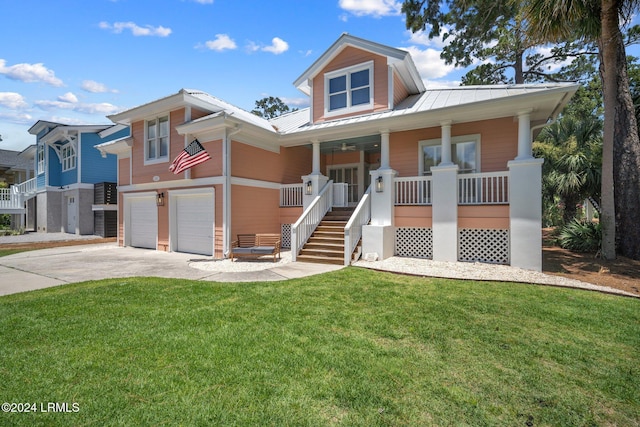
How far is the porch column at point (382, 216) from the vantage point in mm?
9109

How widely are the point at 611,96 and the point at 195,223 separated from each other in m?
14.0

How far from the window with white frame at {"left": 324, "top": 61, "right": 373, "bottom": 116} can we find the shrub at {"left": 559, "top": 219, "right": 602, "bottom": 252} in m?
8.68

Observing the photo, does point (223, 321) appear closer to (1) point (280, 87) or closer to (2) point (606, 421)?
(2) point (606, 421)

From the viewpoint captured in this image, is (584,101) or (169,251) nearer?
(169,251)

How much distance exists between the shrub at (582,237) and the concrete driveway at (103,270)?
8887 mm

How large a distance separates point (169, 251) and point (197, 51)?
765 cm

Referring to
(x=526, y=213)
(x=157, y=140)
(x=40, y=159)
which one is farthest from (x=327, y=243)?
(x=40, y=159)

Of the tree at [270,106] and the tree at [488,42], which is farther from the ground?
the tree at [270,106]

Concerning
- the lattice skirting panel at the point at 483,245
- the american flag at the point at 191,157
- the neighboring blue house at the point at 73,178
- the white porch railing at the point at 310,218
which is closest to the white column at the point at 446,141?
the lattice skirting panel at the point at 483,245

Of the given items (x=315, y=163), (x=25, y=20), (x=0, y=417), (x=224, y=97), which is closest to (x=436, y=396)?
(x=0, y=417)

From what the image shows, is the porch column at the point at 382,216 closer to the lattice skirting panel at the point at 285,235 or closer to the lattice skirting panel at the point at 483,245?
the lattice skirting panel at the point at 483,245

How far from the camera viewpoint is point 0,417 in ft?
7.47

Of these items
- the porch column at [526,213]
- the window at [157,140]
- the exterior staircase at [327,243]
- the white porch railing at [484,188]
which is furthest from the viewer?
the window at [157,140]

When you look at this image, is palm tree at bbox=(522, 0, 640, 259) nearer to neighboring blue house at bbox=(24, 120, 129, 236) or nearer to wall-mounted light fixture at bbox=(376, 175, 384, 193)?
wall-mounted light fixture at bbox=(376, 175, 384, 193)
